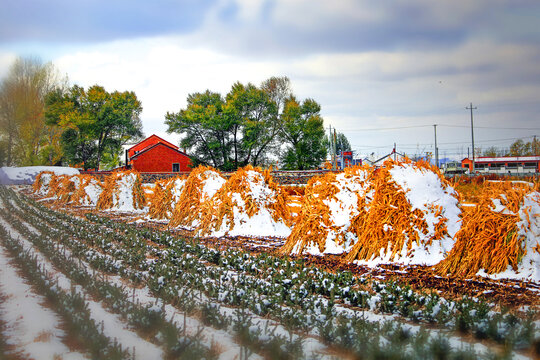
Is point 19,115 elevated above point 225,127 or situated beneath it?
situated beneath

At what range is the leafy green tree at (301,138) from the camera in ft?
152

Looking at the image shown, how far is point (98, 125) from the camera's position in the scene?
38250 mm

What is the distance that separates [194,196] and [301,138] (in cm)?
3597

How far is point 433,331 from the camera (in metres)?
3.63

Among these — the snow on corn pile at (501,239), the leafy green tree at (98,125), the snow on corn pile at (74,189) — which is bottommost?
the snow on corn pile at (501,239)

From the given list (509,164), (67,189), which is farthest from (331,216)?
(509,164)

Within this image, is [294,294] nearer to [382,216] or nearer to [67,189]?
[382,216]

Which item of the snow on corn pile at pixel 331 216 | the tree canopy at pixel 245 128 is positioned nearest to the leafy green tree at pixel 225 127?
the tree canopy at pixel 245 128

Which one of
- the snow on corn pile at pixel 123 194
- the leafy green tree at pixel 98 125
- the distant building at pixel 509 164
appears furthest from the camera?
the leafy green tree at pixel 98 125

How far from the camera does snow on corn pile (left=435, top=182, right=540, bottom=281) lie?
527cm

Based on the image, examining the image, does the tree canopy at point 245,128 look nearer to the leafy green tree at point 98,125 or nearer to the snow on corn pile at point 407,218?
A: the leafy green tree at point 98,125

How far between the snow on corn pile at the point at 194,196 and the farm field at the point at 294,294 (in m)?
2.23

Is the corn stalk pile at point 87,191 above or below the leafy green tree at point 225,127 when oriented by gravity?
below

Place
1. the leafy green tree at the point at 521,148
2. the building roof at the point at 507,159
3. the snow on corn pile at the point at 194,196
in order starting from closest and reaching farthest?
the snow on corn pile at the point at 194,196 → the building roof at the point at 507,159 → the leafy green tree at the point at 521,148
